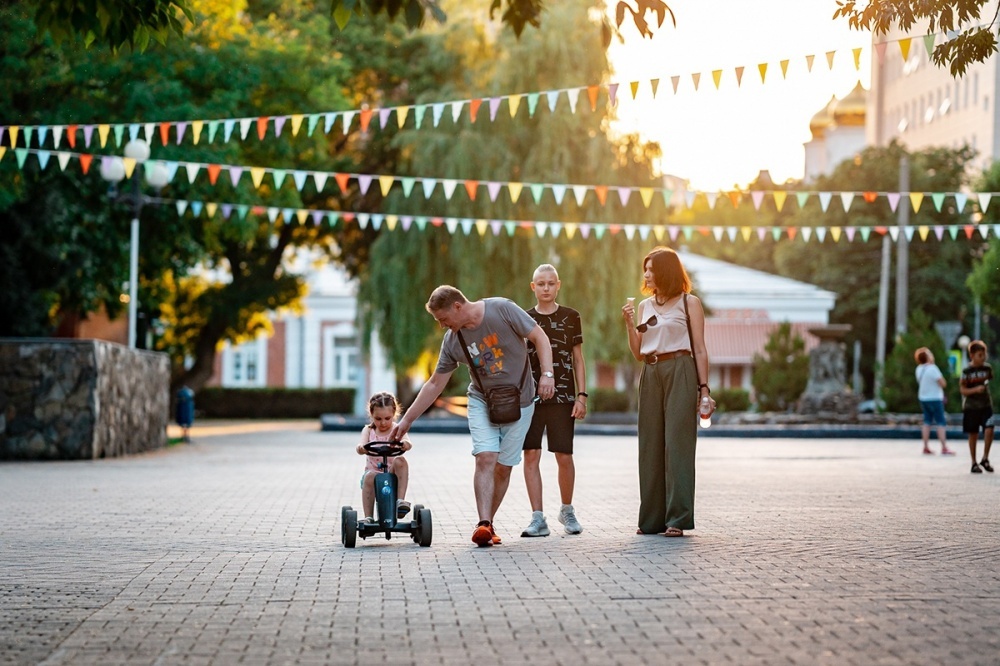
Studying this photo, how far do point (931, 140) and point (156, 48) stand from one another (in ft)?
232

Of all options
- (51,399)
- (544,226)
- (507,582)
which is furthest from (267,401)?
(507,582)

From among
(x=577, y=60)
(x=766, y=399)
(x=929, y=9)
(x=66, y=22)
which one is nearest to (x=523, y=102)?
(x=577, y=60)

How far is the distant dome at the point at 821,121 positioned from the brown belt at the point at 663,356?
4547 inches

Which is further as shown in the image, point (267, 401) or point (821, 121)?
point (821, 121)

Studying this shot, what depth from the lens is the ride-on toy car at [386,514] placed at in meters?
10.5

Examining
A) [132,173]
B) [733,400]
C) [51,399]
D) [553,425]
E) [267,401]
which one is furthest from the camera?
[267,401]

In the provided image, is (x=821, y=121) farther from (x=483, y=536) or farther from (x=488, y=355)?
(x=483, y=536)

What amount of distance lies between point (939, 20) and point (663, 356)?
292 cm

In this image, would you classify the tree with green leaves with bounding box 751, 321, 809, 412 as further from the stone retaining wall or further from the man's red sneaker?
the man's red sneaker

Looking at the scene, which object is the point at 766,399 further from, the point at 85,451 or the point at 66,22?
the point at 66,22

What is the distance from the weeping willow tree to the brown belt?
25448 mm

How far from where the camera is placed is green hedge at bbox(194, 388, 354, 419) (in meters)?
68.7

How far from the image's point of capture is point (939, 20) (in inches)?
448

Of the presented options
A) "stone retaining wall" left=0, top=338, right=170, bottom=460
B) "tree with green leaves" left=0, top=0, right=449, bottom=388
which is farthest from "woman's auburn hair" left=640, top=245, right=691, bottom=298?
"tree with green leaves" left=0, top=0, right=449, bottom=388
